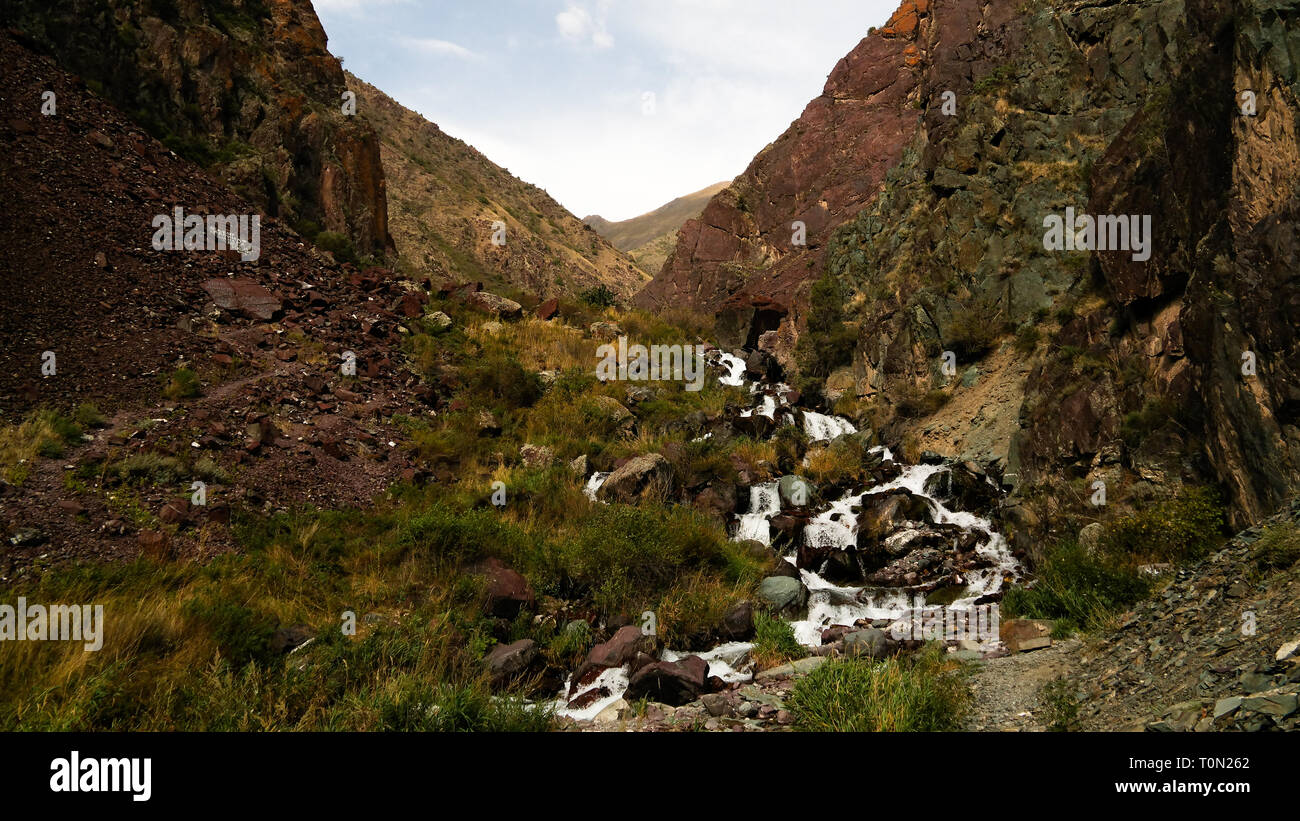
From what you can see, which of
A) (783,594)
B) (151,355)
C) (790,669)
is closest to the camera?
(790,669)

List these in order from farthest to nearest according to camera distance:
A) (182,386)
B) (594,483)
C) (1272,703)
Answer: (594,483) → (182,386) → (1272,703)

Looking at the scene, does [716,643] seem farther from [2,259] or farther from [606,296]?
[606,296]

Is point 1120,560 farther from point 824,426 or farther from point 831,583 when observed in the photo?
point 824,426

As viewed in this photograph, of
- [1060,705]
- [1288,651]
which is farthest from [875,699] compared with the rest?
[1288,651]

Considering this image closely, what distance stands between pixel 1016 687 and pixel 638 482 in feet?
28.6

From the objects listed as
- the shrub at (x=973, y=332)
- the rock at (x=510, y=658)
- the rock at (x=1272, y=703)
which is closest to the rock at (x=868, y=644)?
the rock at (x=1272, y=703)

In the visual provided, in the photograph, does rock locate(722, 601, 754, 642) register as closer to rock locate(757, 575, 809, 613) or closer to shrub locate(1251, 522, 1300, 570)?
rock locate(757, 575, 809, 613)

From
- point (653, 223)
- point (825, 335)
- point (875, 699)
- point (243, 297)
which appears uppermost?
point (653, 223)

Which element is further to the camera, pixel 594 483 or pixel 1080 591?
pixel 594 483

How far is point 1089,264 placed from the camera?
14203 millimetres

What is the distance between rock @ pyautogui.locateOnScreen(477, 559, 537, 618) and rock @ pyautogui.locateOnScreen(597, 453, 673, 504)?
4.04 metres

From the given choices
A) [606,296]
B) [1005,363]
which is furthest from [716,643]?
[606,296]

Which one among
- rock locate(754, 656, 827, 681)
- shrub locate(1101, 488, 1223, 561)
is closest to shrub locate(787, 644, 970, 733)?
rock locate(754, 656, 827, 681)

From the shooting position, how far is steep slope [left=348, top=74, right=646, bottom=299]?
50812mm
